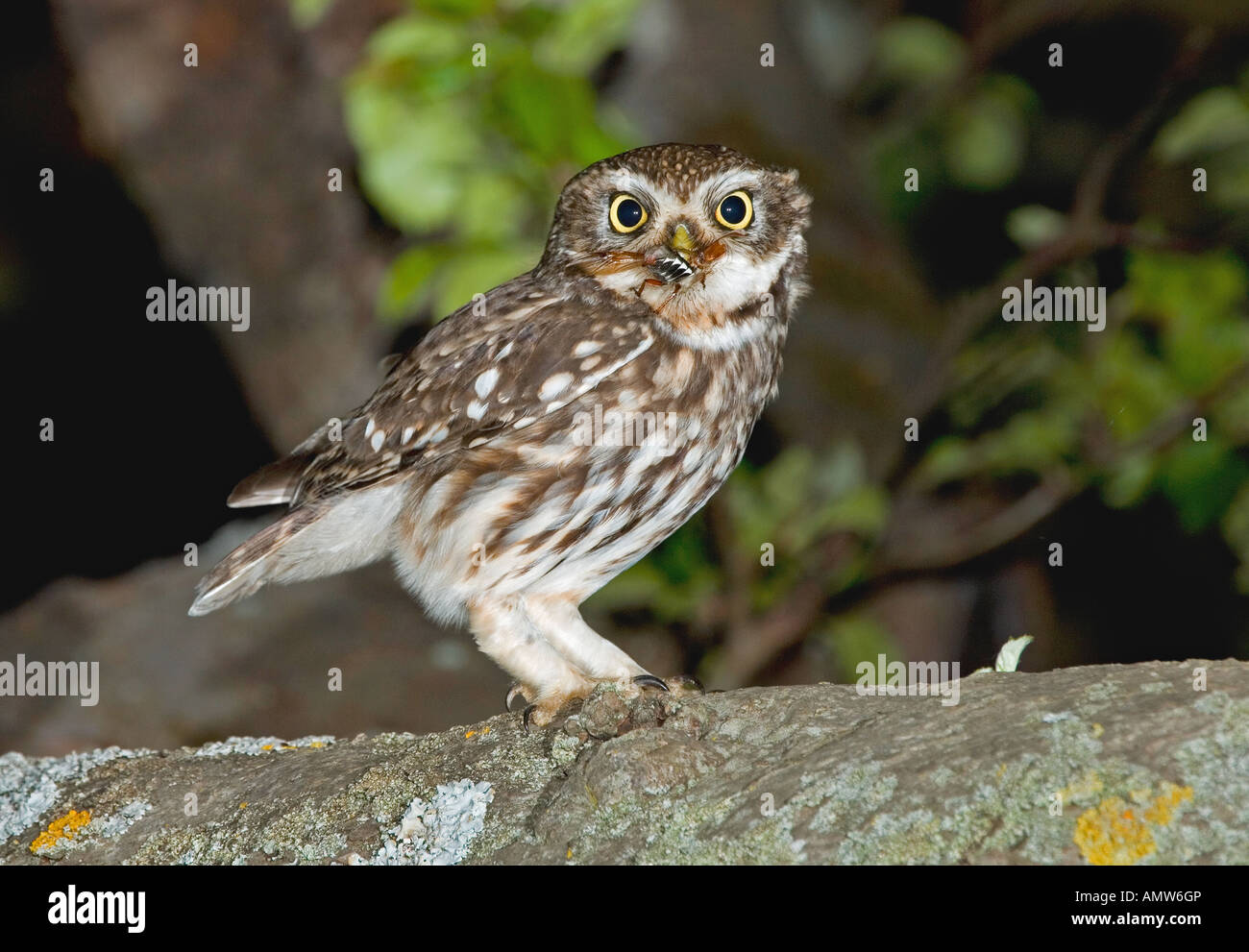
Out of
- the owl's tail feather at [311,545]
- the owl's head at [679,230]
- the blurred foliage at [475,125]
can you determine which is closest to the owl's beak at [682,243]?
the owl's head at [679,230]

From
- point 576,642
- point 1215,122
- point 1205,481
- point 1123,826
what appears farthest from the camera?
point 1205,481

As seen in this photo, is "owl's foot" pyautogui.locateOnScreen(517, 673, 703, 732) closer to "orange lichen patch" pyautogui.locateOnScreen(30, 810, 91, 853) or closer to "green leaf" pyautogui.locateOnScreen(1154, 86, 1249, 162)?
"orange lichen patch" pyautogui.locateOnScreen(30, 810, 91, 853)

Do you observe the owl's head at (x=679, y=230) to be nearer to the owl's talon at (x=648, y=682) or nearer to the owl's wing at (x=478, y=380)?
the owl's wing at (x=478, y=380)

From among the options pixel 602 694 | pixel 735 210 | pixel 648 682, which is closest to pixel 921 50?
pixel 735 210

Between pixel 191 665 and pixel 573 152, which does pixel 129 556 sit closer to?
pixel 191 665

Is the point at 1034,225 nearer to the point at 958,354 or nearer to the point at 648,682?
the point at 958,354

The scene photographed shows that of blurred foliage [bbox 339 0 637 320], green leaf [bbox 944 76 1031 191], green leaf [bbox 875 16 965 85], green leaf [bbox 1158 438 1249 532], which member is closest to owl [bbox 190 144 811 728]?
blurred foliage [bbox 339 0 637 320]
